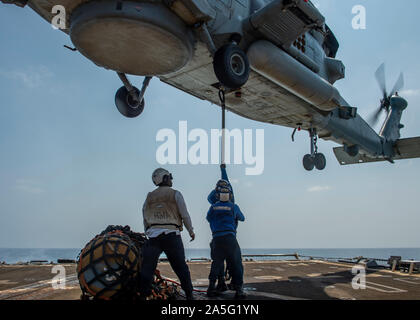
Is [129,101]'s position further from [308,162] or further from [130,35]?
[308,162]

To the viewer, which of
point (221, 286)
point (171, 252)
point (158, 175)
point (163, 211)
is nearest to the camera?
point (171, 252)

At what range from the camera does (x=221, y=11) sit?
→ 849cm

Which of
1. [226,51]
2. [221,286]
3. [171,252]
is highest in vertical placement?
[226,51]

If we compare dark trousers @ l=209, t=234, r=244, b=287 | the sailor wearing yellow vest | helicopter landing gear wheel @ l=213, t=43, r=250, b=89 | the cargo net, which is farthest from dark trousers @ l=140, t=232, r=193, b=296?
helicopter landing gear wheel @ l=213, t=43, r=250, b=89

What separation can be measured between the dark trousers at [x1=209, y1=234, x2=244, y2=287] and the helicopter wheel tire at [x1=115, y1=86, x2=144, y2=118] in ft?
19.1

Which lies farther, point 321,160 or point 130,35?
point 321,160

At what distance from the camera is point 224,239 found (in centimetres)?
591

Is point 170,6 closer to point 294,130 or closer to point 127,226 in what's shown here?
point 127,226

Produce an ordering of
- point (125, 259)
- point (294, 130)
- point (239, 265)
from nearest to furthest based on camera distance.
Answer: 1. point (125, 259)
2. point (239, 265)
3. point (294, 130)

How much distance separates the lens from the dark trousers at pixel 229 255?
5805 mm

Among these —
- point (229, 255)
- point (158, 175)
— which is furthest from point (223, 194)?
point (158, 175)

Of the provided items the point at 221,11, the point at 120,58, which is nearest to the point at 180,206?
the point at 120,58

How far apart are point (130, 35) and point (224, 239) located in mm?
4451
